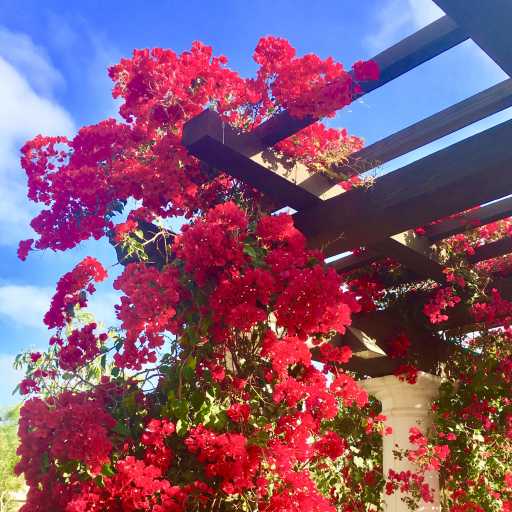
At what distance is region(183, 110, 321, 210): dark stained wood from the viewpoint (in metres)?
2.83

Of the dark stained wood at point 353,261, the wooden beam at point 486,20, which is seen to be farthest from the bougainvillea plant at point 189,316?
the dark stained wood at point 353,261

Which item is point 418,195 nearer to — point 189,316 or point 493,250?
point 189,316

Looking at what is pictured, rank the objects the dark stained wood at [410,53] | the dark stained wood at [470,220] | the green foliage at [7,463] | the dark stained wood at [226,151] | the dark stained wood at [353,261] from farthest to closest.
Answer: the green foliage at [7,463] < the dark stained wood at [353,261] < the dark stained wood at [470,220] < the dark stained wood at [226,151] < the dark stained wood at [410,53]

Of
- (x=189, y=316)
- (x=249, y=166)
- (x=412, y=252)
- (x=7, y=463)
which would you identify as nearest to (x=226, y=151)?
(x=249, y=166)

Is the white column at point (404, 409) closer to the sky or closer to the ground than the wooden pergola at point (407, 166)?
closer to the ground

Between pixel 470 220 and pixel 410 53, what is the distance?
1.72 m

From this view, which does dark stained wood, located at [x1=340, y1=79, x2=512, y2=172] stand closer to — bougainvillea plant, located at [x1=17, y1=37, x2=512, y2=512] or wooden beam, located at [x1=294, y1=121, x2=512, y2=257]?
bougainvillea plant, located at [x1=17, y1=37, x2=512, y2=512]

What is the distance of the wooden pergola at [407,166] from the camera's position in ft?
8.06

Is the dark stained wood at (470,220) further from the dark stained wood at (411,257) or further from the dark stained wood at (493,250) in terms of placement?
the dark stained wood at (493,250)

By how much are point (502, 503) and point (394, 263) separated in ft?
7.71

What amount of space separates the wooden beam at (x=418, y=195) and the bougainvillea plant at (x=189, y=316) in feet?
0.94

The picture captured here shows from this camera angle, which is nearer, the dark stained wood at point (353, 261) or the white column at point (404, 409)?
the dark stained wood at point (353, 261)

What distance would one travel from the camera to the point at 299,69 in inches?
117

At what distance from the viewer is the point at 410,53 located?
257 centimetres
